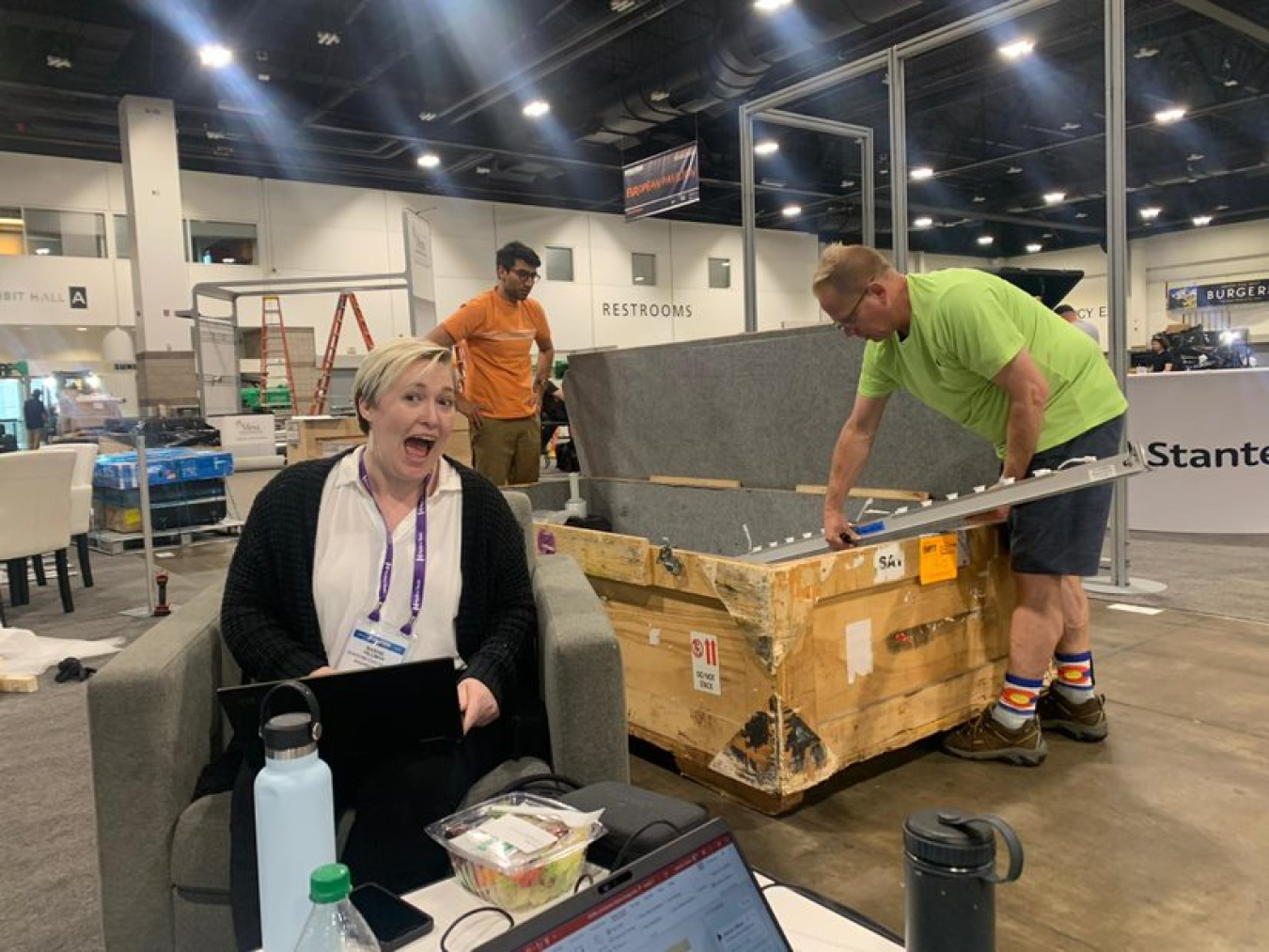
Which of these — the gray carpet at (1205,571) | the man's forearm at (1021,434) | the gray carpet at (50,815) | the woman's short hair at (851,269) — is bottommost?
the gray carpet at (50,815)

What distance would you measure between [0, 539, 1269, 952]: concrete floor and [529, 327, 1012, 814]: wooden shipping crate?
0.14 meters

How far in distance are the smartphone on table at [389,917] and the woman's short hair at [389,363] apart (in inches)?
37.4

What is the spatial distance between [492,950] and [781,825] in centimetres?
169

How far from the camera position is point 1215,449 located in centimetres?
576

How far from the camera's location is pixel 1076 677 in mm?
2588

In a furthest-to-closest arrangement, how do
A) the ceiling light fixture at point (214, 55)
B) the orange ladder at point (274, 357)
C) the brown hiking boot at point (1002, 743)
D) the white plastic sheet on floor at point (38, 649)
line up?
the orange ladder at point (274, 357) → the ceiling light fixture at point (214, 55) → the white plastic sheet on floor at point (38, 649) → the brown hiking boot at point (1002, 743)

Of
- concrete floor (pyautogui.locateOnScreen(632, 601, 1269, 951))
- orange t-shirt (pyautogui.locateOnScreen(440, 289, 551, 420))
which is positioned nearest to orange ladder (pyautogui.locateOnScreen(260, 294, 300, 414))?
orange t-shirt (pyautogui.locateOnScreen(440, 289, 551, 420))

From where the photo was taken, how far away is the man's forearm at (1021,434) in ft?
7.14

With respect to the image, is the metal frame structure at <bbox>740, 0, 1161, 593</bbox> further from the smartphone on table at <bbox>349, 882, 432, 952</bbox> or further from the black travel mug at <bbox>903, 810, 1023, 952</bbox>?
the smartphone on table at <bbox>349, 882, 432, 952</bbox>

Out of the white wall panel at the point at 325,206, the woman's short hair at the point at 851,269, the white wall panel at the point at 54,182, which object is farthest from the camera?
the white wall panel at the point at 325,206

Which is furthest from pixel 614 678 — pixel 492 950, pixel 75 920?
pixel 75 920

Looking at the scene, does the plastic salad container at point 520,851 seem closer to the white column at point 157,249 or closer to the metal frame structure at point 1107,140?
the metal frame structure at point 1107,140

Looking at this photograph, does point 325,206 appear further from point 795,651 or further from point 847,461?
Answer: point 795,651

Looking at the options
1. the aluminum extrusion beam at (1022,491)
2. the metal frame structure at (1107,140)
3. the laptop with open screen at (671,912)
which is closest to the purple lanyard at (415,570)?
the laptop with open screen at (671,912)
